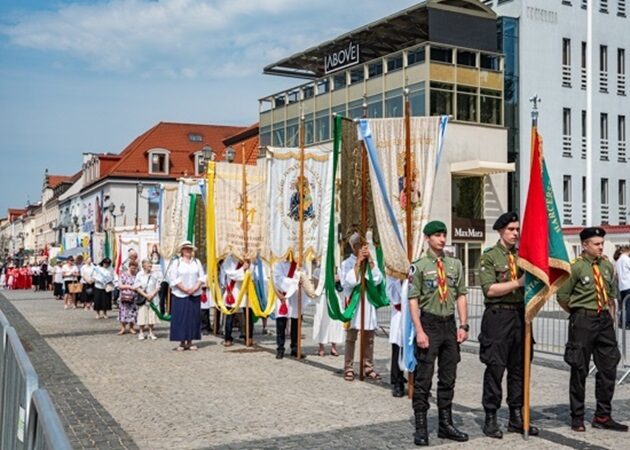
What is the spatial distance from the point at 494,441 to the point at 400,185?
366 cm

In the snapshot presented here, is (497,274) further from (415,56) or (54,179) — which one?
(54,179)

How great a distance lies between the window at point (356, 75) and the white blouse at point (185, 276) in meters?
27.6

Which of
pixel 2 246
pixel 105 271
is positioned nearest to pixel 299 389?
pixel 105 271

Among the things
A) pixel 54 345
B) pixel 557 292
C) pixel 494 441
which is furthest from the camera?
pixel 54 345

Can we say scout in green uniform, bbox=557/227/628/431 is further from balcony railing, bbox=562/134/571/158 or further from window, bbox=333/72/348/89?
balcony railing, bbox=562/134/571/158

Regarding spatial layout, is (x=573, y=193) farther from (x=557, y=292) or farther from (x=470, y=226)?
(x=557, y=292)

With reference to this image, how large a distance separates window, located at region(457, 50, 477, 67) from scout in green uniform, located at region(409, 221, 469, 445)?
31.8 m

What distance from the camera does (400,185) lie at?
33.2 feet

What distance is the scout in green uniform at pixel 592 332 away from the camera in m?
7.92

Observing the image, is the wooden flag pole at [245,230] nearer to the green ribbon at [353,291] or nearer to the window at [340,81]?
the green ribbon at [353,291]

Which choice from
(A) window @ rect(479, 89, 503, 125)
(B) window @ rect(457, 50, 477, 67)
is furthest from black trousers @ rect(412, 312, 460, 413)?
(A) window @ rect(479, 89, 503, 125)

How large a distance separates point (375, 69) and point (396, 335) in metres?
31.4

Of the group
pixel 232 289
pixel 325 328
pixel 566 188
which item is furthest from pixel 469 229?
pixel 325 328

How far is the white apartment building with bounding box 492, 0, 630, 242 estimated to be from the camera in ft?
136
